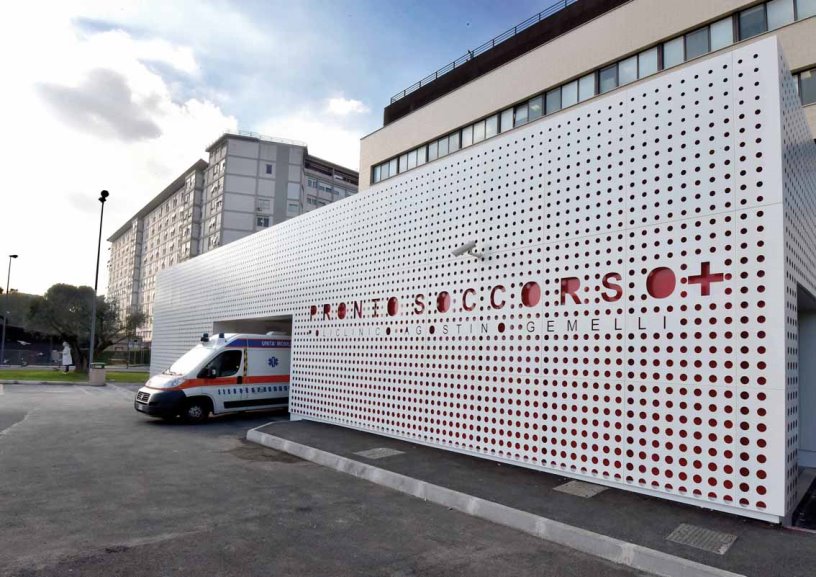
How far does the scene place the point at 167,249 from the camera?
7894 centimetres

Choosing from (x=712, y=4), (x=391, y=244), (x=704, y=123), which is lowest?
(x=391, y=244)

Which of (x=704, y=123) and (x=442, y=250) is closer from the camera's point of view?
(x=704, y=123)

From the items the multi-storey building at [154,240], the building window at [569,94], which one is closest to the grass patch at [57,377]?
the building window at [569,94]

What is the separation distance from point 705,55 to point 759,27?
1608mm

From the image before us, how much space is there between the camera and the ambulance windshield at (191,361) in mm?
14367

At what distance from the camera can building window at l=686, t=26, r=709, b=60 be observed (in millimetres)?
17953

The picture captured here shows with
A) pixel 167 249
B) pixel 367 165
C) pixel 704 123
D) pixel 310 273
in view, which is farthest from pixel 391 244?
pixel 167 249

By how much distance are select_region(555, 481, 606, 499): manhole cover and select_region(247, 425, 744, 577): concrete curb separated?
1257mm

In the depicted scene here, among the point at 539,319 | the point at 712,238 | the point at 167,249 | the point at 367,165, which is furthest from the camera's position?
the point at 167,249

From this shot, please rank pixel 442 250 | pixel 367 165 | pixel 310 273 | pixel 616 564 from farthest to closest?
pixel 367 165, pixel 310 273, pixel 442 250, pixel 616 564

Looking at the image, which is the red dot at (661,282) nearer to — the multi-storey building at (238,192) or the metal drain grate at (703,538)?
the metal drain grate at (703,538)

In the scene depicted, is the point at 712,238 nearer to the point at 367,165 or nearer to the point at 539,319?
the point at 539,319

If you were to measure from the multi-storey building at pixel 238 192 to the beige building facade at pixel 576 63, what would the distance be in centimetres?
3628

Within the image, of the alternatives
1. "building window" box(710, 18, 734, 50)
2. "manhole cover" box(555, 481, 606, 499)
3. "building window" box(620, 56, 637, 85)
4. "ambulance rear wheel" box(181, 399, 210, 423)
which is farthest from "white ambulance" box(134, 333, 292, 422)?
"building window" box(710, 18, 734, 50)
